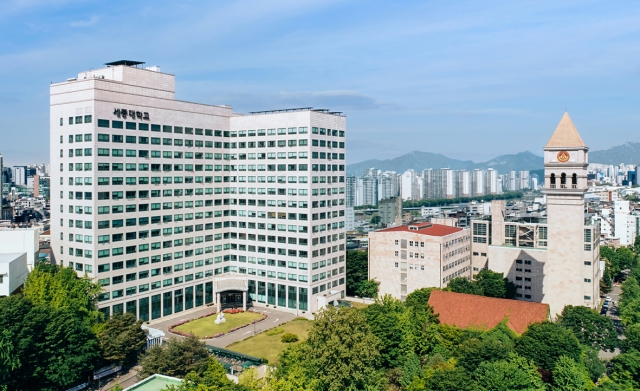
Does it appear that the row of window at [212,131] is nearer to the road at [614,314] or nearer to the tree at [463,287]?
the tree at [463,287]

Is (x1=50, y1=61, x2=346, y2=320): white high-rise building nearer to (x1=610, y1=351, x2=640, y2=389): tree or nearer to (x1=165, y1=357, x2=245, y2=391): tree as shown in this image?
(x1=165, y1=357, x2=245, y2=391): tree

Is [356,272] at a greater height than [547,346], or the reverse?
[356,272]

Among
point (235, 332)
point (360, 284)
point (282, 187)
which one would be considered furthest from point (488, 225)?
point (235, 332)

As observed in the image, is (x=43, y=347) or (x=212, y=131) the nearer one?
(x=43, y=347)

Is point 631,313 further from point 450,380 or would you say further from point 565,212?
point 450,380

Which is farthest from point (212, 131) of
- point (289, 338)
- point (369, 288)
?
point (369, 288)

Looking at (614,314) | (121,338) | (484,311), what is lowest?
(614,314)

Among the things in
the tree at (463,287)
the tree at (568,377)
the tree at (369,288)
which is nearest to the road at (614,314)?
the tree at (463,287)

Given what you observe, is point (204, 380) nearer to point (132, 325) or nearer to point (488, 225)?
point (132, 325)
